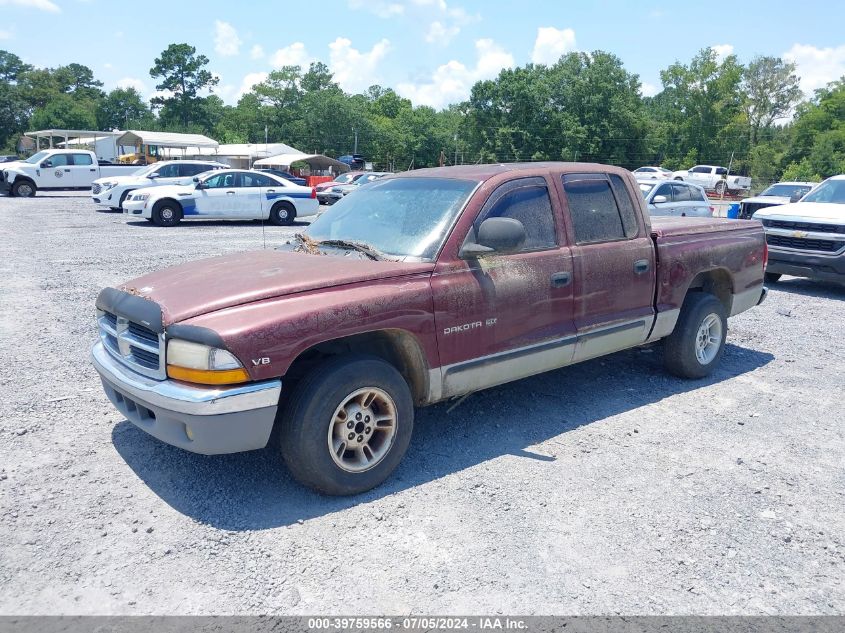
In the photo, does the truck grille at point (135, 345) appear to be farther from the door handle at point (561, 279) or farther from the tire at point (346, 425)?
the door handle at point (561, 279)

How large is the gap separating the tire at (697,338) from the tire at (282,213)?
15738mm

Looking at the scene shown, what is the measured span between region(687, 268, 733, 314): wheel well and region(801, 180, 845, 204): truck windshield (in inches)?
258

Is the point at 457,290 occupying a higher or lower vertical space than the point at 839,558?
higher

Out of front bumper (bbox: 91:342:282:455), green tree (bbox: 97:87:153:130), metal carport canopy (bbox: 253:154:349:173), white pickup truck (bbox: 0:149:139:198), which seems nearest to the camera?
front bumper (bbox: 91:342:282:455)

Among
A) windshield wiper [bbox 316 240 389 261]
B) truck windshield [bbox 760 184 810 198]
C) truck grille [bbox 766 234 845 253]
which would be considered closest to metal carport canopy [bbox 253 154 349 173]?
truck windshield [bbox 760 184 810 198]

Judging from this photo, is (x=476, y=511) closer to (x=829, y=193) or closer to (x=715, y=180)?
(x=829, y=193)

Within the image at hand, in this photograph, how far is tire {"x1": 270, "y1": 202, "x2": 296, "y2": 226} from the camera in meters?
20.0

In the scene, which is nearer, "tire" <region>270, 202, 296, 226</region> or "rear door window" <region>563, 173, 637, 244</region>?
"rear door window" <region>563, 173, 637, 244</region>

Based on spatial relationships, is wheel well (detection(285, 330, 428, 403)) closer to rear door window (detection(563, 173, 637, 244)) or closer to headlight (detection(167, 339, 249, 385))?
headlight (detection(167, 339, 249, 385))

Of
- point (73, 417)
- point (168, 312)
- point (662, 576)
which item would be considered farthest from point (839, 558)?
point (73, 417)

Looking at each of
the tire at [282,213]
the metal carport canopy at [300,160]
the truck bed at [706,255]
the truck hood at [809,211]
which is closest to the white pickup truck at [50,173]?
the tire at [282,213]

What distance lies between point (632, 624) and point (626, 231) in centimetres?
328

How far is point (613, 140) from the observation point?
61250 mm

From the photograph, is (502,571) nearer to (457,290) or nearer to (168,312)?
(457,290)
